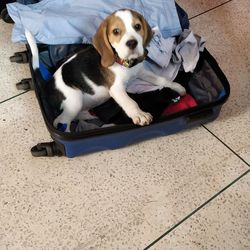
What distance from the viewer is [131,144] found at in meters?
1.23

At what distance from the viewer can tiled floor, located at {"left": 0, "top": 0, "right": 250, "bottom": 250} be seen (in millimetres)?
1019

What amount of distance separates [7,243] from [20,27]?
897 millimetres

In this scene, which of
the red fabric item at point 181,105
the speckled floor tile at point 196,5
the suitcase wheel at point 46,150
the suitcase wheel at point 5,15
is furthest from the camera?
the speckled floor tile at point 196,5

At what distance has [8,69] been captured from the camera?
1496mm

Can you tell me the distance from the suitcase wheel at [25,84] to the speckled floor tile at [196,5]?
895mm

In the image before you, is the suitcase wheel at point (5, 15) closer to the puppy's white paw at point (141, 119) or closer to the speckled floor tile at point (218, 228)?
the puppy's white paw at point (141, 119)

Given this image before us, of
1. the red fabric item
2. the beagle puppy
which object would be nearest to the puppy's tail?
the beagle puppy

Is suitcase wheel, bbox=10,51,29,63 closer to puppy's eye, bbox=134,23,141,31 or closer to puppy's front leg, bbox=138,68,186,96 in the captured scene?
puppy's front leg, bbox=138,68,186,96

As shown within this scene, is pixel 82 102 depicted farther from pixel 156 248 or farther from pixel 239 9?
pixel 239 9

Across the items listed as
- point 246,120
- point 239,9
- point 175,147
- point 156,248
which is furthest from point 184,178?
point 239,9

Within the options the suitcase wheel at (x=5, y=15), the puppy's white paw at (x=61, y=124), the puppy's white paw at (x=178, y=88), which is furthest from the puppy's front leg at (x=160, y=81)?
the suitcase wheel at (x=5, y=15)

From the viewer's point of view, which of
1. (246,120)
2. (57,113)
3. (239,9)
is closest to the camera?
(57,113)

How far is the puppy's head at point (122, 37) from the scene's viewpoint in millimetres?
1015

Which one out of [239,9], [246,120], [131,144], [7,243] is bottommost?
[7,243]
